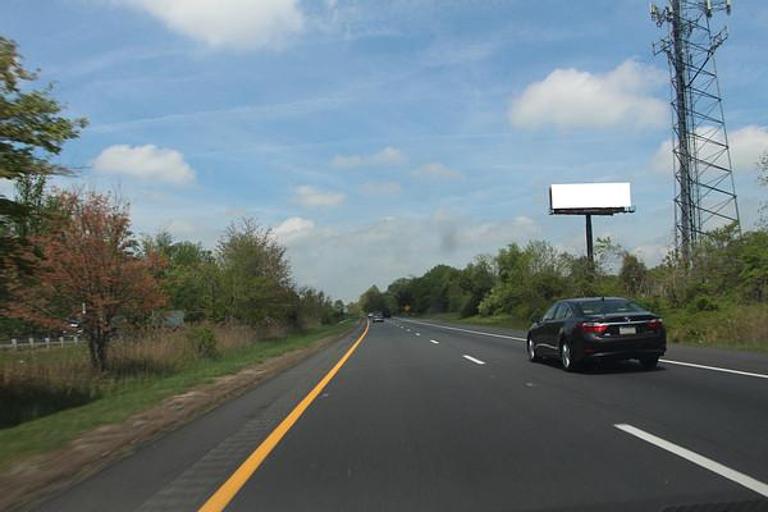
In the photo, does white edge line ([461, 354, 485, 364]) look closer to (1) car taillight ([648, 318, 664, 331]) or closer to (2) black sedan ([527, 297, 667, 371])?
(2) black sedan ([527, 297, 667, 371])

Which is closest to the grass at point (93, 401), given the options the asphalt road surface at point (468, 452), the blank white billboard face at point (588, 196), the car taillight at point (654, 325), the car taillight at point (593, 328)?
the asphalt road surface at point (468, 452)

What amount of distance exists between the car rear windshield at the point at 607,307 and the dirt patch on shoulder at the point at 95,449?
7687 millimetres

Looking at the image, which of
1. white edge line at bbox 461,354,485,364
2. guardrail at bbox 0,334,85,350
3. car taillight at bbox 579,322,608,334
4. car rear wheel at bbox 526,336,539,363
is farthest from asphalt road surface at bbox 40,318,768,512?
guardrail at bbox 0,334,85,350

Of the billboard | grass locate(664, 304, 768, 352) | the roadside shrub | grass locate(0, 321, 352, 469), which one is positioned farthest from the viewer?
the billboard

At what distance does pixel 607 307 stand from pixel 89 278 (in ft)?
42.8

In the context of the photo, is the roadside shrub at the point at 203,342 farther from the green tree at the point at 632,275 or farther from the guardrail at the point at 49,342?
the green tree at the point at 632,275

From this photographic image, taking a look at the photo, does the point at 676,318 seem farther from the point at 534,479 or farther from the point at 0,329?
the point at 0,329

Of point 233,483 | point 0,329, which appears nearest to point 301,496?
point 233,483

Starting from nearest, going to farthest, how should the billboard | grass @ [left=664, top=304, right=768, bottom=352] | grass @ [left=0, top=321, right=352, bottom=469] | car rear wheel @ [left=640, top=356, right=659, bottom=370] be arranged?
1. grass @ [left=0, top=321, right=352, bottom=469]
2. car rear wheel @ [left=640, top=356, right=659, bottom=370]
3. grass @ [left=664, top=304, right=768, bottom=352]
4. the billboard

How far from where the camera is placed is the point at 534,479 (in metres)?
6.32

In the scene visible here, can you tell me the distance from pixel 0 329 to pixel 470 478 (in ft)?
109

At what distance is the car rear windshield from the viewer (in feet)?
51.2

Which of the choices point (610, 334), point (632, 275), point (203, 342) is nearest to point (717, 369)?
point (610, 334)

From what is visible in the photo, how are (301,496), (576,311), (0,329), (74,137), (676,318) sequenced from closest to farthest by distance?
(301,496), (74,137), (576,311), (676,318), (0,329)
